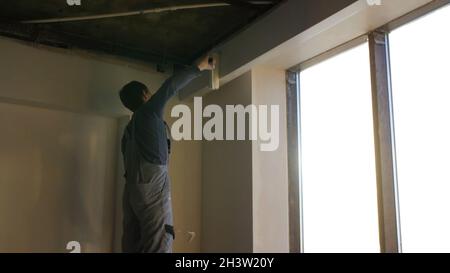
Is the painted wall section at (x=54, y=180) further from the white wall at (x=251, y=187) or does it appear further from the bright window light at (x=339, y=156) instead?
the bright window light at (x=339, y=156)

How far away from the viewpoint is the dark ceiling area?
95.3 inches

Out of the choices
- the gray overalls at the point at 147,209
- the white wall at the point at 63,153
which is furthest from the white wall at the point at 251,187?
the gray overalls at the point at 147,209

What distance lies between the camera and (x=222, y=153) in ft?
9.71

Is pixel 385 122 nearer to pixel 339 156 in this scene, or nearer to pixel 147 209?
pixel 339 156

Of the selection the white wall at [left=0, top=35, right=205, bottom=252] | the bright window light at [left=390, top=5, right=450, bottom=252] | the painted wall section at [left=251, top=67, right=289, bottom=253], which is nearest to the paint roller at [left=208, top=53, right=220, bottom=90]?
the painted wall section at [left=251, top=67, right=289, bottom=253]

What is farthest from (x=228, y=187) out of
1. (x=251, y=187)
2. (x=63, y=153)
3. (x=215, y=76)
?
(x=63, y=153)

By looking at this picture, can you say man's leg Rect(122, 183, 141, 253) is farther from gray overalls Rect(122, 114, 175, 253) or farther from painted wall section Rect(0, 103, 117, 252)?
painted wall section Rect(0, 103, 117, 252)

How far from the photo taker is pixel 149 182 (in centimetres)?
224

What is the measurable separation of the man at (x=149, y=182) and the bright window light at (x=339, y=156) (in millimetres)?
833

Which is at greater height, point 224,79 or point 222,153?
point 224,79

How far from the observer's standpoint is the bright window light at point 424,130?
191 cm

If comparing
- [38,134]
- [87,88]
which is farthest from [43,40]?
[38,134]

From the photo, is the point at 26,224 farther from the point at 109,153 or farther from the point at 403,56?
the point at 403,56

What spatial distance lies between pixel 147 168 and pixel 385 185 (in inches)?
46.4
